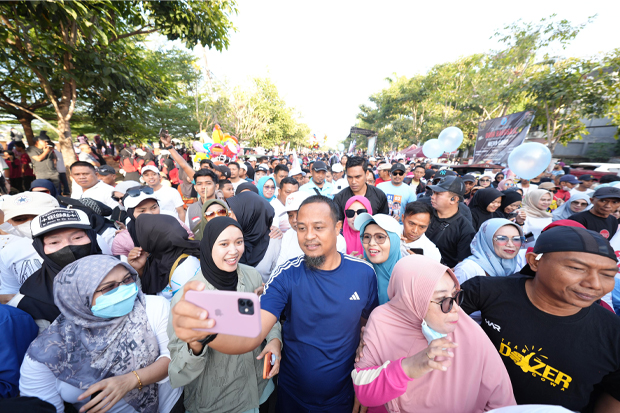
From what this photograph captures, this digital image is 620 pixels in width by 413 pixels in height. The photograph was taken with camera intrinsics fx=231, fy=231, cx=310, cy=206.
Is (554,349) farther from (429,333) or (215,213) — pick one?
(215,213)

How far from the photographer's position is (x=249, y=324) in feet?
3.04

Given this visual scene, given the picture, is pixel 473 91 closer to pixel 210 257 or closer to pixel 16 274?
pixel 210 257

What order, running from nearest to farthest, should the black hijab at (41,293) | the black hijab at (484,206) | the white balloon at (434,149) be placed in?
the black hijab at (41,293) < the black hijab at (484,206) < the white balloon at (434,149)

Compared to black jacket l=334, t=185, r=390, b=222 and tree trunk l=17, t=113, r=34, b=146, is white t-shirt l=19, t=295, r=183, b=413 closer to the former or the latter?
black jacket l=334, t=185, r=390, b=222

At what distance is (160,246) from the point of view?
2346 millimetres

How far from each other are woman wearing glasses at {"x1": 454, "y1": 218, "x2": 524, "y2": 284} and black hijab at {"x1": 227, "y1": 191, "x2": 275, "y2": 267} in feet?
7.74

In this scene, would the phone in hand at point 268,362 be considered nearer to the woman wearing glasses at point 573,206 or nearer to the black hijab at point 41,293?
the black hijab at point 41,293

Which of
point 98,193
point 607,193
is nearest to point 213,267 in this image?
point 98,193

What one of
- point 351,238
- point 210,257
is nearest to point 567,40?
point 351,238

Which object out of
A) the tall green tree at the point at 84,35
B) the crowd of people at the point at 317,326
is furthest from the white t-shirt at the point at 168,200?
the tall green tree at the point at 84,35

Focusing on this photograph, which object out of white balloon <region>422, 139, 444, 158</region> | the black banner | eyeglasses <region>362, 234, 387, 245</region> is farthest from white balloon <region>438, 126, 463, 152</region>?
eyeglasses <region>362, 234, 387, 245</region>

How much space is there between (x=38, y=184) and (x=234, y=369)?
4733 mm

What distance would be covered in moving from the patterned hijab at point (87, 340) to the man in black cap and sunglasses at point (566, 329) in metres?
2.53

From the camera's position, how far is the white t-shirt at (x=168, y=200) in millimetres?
4387
